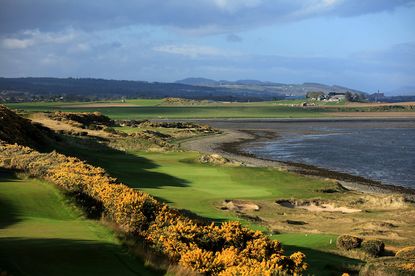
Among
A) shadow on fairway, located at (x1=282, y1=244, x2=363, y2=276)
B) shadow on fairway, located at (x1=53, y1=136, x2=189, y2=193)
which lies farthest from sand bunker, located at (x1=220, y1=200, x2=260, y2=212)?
shadow on fairway, located at (x1=282, y1=244, x2=363, y2=276)

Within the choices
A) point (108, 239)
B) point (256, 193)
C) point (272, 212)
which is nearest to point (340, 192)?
point (256, 193)

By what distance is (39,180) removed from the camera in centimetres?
2366

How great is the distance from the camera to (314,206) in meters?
36.0

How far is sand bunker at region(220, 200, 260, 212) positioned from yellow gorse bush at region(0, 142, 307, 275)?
40.1ft

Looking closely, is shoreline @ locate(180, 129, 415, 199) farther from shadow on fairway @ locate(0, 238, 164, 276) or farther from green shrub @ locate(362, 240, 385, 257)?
shadow on fairway @ locate(0, 238, 164, 276)

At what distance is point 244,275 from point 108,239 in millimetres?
4999

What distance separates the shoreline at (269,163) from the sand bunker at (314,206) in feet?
30.5

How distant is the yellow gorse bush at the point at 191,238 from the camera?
42.3 ft

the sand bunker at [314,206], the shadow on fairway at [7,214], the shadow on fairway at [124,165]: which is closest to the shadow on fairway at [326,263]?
the shadow on fairway at [7,214]

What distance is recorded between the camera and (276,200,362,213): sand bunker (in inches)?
1375

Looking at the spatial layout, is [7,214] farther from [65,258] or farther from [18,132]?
[18,132]

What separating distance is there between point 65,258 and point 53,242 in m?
1.25

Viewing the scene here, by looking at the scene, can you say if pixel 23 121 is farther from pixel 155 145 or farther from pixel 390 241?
pixel 390 241

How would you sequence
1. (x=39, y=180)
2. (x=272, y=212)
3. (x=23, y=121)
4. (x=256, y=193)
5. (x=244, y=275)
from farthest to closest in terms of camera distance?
1. (x=23, y=121)
2. (x=256, y=193)
3. (x=272, y=212)
4. (x=39, y=180)
5. (x=244, y=275)
